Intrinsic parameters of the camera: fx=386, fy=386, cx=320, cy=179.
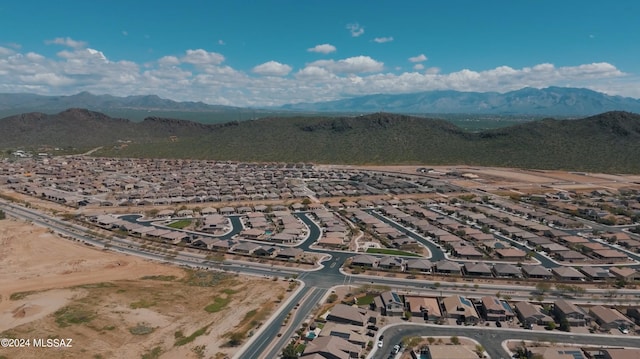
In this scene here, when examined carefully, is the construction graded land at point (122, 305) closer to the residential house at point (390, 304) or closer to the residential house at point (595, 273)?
the residential house at point (390, 304)

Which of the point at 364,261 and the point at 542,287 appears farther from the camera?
the point at 364,261

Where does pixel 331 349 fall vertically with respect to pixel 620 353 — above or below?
above

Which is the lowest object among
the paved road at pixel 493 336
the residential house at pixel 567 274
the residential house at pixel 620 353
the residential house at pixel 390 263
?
the paved road at pixel 493 336

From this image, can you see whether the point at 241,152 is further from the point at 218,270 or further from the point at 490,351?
the point at 490,351

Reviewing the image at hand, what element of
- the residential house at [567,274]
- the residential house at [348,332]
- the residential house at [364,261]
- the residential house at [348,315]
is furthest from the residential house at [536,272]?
the residential house at [348,332]

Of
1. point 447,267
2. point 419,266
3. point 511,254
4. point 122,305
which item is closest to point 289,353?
point 122,305

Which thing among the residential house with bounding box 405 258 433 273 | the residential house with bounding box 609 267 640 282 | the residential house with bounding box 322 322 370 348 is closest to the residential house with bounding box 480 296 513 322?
the residential house with bounding box 405 258 433 273

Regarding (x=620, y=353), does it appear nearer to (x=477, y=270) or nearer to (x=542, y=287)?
(x=542, y=287)

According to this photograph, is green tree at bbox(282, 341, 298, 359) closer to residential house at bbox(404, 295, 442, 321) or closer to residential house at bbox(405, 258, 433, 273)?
residential house at bbox(404, 295, 442, 321)

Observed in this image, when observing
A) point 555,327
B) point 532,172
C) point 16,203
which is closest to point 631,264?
point 555,327
